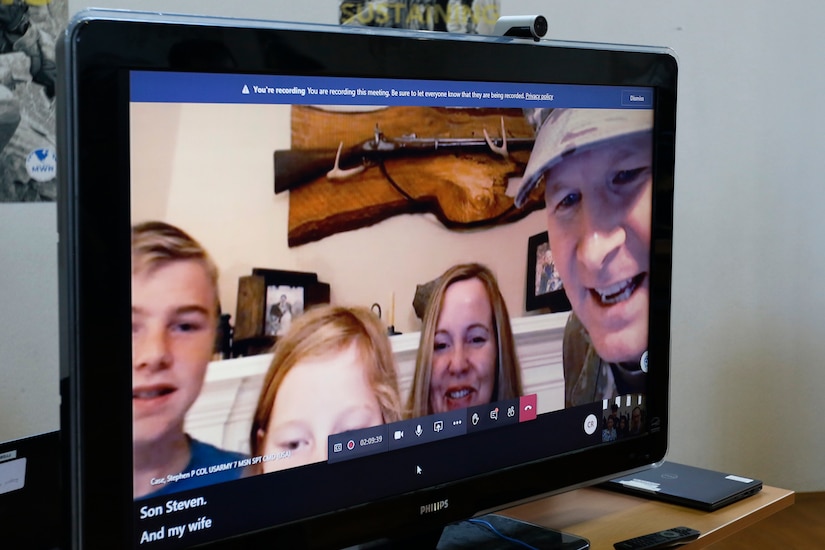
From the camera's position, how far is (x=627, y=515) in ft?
4.48

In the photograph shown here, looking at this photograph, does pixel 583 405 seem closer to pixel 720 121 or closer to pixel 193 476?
A: pixel 193 476

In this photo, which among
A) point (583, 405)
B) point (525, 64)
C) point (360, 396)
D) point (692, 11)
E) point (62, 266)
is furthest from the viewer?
point (692, 11)

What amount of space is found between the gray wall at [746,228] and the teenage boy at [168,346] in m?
1.87

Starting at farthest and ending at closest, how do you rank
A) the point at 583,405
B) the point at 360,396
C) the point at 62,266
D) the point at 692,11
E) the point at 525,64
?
the point at 692,11 → the point at 583,405 → the point at 525,64 → the point at 360,396 → the point at 62,266

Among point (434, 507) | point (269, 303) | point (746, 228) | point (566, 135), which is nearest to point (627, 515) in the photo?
point (434, 507)

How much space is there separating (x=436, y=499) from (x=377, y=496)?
89 millimetres

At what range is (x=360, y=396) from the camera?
1.05 meters

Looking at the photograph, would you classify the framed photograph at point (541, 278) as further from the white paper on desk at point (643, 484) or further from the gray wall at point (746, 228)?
the gray wall at point (746, 228)

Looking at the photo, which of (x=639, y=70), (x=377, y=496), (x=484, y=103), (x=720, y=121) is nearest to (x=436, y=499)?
(x=377, y=496)

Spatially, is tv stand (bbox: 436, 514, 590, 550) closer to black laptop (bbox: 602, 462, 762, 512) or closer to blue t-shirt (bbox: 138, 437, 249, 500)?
black laptop (bbox: 602, 462, 762, 512)

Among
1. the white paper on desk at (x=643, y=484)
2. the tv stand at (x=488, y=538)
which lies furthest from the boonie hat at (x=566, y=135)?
the white paper on desk at (x=643, y=484)

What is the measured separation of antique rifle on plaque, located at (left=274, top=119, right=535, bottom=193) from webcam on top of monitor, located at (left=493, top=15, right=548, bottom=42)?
0.41 feet

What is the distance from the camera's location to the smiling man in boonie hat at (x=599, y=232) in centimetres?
121

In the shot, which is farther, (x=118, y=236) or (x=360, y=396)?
(x=360, y=396)
